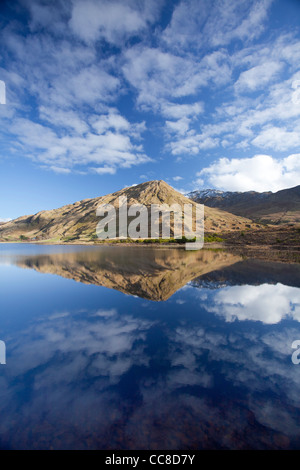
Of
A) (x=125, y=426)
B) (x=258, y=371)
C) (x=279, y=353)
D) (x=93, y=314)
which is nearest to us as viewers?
(x=125, y=426)

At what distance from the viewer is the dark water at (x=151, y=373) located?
4246 millimetres

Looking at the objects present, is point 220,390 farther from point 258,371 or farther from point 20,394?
point 20,394

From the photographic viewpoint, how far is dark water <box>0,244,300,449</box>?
425 centimetres

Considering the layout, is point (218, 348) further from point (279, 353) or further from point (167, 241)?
point (167, 241)

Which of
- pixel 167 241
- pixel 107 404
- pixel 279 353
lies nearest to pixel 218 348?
pixel 279 353

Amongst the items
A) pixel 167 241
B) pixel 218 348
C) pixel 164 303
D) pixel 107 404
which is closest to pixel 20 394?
pixel 107 404

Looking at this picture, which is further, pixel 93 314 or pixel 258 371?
pixel 93 314

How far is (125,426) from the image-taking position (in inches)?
173

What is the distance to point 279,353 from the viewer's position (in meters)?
7.59

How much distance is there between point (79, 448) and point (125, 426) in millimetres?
995

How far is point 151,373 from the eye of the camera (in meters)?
6.29

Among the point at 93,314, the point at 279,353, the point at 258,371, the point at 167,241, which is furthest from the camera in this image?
the point at 167,241
